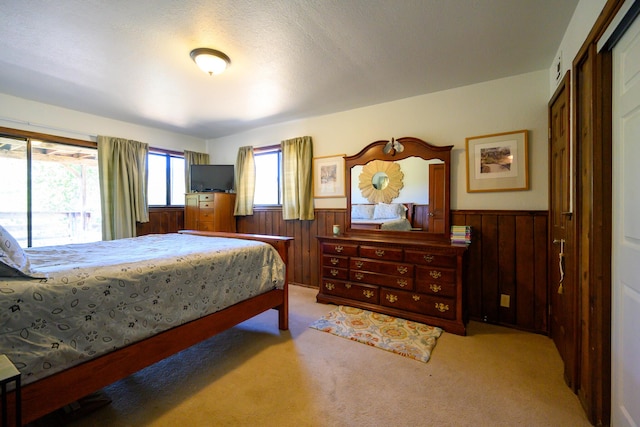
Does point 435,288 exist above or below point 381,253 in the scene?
below

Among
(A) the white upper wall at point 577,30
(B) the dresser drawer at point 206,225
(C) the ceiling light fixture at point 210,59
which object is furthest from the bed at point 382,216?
(B) the dresser drawer at point 206,225

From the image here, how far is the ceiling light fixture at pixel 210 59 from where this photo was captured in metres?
2.12

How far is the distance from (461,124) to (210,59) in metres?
2.48

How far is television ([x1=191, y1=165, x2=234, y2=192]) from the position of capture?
14.8 feet

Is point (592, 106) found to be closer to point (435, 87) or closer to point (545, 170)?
point (545, 170)

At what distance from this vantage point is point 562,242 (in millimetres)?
1929

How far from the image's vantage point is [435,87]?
2.87 meters

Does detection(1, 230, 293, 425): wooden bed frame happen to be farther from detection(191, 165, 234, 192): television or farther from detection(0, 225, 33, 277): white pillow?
detection(191, 165, 234, 192): television

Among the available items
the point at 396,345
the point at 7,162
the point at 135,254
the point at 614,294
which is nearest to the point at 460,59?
the point at 614,294

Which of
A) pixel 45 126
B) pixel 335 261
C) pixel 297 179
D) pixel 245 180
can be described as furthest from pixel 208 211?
pixel 335 261

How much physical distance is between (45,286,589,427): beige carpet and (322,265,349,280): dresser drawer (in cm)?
87

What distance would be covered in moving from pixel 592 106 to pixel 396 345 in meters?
1.96

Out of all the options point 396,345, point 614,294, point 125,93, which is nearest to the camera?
point 614,294

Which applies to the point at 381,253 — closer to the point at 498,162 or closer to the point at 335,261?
the point at 335,261
